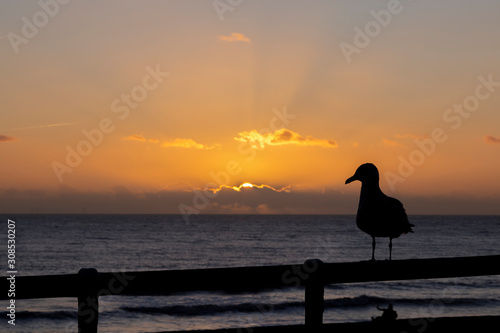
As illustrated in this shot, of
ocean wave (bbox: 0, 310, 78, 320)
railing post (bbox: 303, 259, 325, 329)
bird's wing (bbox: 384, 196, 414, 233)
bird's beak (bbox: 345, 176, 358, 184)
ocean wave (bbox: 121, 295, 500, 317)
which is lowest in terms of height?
ocean wave (bbox: 121, 295, 500, 317)

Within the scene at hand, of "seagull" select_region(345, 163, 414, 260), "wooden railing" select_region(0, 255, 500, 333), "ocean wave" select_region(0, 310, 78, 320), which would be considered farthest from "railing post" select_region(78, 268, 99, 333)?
"ocean wave" select_region(0, 310, 78, 320)

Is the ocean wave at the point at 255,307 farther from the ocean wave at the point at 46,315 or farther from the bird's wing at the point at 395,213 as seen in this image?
the bird's wing at the point at 395,213

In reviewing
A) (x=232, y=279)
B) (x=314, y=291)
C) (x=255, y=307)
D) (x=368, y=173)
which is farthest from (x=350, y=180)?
(x=255, y=307)

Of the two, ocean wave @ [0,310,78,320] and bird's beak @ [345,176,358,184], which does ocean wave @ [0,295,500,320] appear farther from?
bird's beak @ [345,176,358,184]

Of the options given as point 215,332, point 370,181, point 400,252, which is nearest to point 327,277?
point 215,332

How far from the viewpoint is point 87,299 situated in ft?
11.1

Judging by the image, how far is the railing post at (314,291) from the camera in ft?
12.6

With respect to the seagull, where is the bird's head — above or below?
above

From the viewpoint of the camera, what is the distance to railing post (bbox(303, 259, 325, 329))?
3826mm

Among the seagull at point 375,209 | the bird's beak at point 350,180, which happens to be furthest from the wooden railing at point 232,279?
the bird's beak at point 350,180

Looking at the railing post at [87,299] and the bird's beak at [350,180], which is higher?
the bird's beak at [350,180]

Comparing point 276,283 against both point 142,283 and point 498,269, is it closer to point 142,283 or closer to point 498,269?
point 142,283

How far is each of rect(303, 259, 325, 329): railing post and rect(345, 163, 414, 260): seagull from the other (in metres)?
1.66

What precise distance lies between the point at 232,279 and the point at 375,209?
2350 millimetres
